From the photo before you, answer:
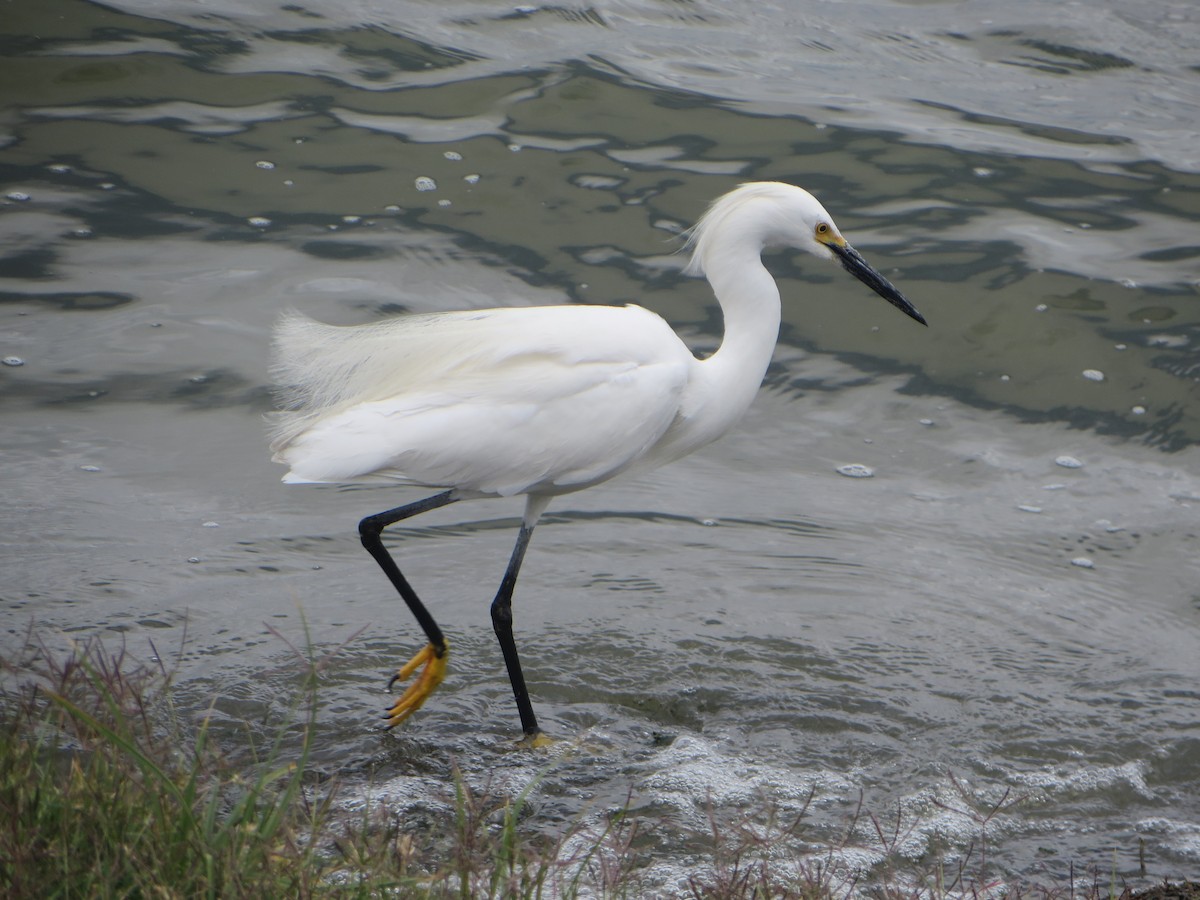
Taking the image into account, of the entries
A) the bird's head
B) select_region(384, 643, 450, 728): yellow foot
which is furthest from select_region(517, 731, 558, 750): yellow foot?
the bird's head

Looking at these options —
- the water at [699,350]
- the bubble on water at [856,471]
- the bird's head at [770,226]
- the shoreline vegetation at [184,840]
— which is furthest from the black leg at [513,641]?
the bubble on water at [856,471]

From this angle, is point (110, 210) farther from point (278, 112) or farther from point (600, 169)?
point (600, 169)

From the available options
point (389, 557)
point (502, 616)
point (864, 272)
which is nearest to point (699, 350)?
point (864, 272)

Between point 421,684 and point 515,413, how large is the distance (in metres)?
0.87

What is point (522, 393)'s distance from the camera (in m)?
3.52

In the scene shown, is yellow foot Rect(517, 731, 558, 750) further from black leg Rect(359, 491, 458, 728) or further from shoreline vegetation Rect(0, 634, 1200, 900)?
shoreline vegetation Rect(0, 634, 1200, 900)

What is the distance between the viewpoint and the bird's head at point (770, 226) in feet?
12.5

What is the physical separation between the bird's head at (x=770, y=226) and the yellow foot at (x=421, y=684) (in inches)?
57.4

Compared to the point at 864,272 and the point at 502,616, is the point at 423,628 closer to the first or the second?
the point at 502,616

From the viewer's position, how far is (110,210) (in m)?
7.17

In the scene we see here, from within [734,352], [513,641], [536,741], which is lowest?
[536,741]

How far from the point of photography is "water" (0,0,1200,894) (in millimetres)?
3734

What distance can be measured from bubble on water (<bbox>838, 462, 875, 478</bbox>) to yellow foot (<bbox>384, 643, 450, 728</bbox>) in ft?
8.03

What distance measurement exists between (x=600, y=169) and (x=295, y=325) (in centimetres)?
421
